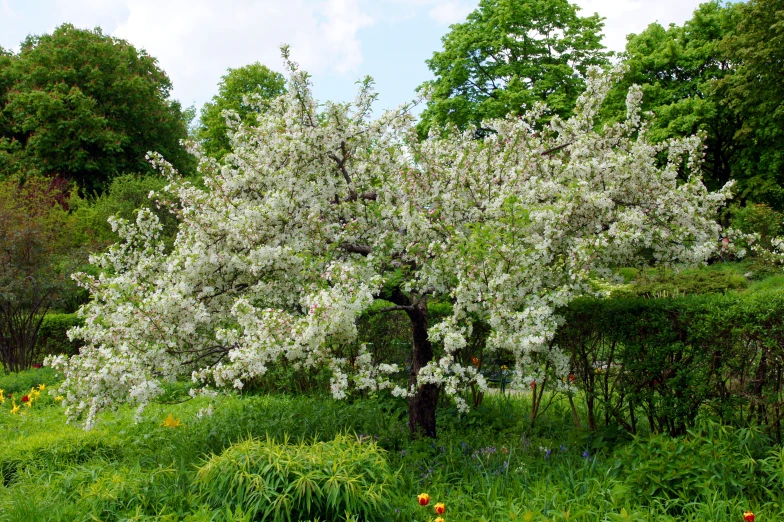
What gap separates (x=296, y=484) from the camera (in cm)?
392

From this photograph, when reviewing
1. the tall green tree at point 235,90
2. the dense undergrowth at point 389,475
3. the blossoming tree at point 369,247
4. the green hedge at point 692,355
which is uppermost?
the tall green tree at point 235,90

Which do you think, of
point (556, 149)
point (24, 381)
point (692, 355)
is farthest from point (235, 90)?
point (692, 355)

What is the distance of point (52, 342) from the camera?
13.9m

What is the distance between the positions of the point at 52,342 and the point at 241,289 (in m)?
10.3

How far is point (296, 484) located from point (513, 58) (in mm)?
22244

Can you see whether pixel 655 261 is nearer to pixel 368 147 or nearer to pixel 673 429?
pixel 673 429

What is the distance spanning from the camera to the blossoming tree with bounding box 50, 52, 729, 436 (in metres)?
4.83

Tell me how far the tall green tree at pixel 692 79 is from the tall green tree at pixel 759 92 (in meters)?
0.65

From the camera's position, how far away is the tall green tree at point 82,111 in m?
22.4

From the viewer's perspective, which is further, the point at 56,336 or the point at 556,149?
the point at 56,336

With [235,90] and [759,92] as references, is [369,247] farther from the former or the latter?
[235,90]

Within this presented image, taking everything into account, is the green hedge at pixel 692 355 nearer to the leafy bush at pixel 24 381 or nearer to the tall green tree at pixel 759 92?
the leafy bush at pixel 24 381

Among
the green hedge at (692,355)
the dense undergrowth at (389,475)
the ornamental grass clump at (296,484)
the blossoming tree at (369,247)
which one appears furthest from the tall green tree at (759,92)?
the ornamental grass clump at (296,484)

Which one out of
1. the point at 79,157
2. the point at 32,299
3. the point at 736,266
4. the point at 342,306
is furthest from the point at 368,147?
the point at 79,157
